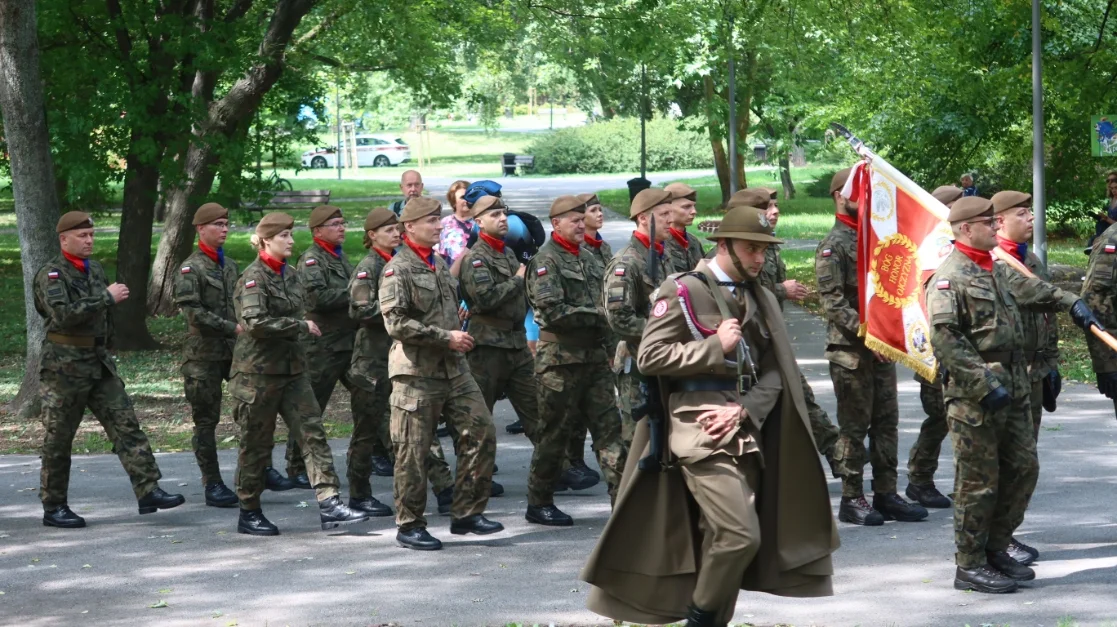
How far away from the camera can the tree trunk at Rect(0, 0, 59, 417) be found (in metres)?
13.1

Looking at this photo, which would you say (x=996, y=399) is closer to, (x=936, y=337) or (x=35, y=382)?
(x=936, y=337)

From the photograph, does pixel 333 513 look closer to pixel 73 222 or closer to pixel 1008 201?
pixel 73 222

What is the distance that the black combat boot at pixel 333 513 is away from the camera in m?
8.77

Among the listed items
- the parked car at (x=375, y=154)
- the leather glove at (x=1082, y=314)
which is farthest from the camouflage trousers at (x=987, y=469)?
the parked car at (x=375, y=154)

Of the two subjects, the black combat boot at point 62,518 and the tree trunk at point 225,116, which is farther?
the tree trunk at point 225,116

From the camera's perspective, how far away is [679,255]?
912 centimetres

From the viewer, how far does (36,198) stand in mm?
13141

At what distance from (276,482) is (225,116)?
8479 mm

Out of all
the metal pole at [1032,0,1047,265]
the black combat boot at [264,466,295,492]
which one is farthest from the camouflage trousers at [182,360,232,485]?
the metal pole at [1032,0,1047,265]

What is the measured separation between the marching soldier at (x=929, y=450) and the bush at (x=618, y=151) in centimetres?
4963

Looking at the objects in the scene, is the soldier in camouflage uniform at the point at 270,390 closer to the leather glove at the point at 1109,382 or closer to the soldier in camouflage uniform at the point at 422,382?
the soldier in camouflage uniform at the point at 422,382

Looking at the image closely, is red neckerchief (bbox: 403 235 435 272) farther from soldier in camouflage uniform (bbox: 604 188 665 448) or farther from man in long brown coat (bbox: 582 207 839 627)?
man in long brown coat (bbox: 582 207 839 627)

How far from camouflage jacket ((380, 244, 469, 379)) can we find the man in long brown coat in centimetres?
236

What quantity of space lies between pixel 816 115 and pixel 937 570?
83.0 ft
